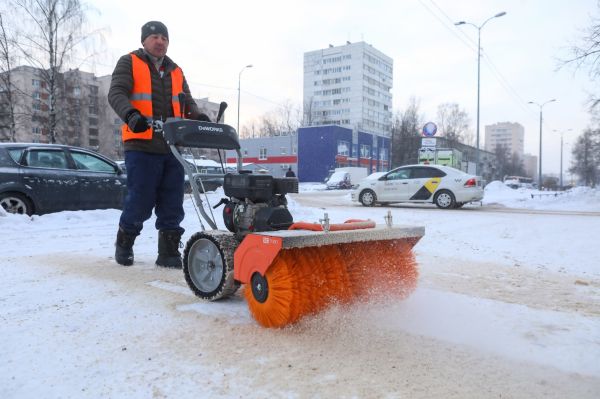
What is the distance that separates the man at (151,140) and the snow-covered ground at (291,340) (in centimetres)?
41

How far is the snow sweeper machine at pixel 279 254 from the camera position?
2486mm

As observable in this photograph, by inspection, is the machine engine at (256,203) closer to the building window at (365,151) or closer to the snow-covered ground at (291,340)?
the snow-covered ground at (291,340)

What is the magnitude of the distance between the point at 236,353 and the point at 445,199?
467 inches

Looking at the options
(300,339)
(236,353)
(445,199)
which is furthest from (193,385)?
(445,199)

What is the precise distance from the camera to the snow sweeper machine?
2.49 metres

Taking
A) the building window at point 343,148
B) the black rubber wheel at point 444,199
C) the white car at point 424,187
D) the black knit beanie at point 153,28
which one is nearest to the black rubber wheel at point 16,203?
the black knit beanie at point 153,28

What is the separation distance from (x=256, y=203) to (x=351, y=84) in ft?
321

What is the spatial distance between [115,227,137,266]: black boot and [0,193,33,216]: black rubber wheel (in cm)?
375

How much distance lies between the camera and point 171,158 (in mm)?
3992

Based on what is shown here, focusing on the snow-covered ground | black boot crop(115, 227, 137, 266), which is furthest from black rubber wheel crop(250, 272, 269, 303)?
black boot crop(115, 227, 137, 266)

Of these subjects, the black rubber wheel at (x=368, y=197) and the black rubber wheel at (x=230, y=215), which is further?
the black rubber wheel at (x=368, y=197)

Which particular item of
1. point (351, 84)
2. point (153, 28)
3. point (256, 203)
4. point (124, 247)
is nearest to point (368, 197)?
point (124, 247)

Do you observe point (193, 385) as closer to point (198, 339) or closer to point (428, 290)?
point (198, 339)

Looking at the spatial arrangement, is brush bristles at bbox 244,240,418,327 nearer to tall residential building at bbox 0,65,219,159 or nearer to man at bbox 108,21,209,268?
man at bbox 108,21,209,268
